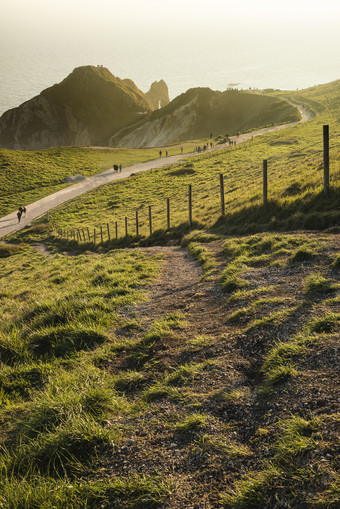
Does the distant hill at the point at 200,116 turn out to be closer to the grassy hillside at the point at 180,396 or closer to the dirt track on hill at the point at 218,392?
the grassy hillside at the point at 180,396

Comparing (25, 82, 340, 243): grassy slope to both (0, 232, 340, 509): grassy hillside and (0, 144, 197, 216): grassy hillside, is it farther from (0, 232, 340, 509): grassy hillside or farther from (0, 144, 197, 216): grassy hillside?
(0, 144, 197, 216): grassy hillside

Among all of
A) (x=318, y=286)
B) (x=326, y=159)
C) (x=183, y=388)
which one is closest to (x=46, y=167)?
(x=326, y=159)

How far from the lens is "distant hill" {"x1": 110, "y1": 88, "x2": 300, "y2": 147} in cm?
14662

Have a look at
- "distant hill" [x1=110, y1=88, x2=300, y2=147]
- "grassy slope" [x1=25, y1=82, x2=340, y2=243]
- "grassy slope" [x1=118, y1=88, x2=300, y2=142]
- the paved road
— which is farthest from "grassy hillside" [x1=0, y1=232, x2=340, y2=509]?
"distant hill" [x1=110, y1=88, x2=300, y2=147]

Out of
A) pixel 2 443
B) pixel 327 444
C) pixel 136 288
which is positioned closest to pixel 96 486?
pixel 2 443

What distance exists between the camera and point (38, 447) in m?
4.11

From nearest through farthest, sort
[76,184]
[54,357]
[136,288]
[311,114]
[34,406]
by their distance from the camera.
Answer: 1. [34,406]
2. [54,357]
3. [136,288]
4. [76,184]
5. [311,114]

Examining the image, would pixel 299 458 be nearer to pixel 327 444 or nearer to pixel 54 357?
pixel 327 444

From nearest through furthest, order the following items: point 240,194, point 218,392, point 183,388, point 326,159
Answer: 1. point 218,392
2. point 183,388
3. point 326,159
4. point 240,194

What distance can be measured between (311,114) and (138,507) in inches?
4264

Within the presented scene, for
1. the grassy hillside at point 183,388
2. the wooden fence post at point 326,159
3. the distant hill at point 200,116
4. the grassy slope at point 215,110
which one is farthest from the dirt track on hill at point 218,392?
the distant hill at point 200,116

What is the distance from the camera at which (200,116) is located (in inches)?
6112

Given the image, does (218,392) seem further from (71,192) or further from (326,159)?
(71,192)

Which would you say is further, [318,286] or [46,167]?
[46,167]
